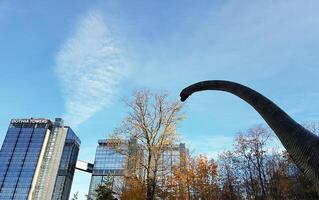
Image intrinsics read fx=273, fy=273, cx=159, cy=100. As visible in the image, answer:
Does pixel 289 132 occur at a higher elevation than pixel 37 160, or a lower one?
lower

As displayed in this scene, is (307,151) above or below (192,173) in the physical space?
below

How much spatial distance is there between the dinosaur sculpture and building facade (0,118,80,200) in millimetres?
Answer: 142637

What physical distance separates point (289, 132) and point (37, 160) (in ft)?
492

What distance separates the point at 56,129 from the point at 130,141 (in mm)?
139625

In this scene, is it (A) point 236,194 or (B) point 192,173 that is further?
(A) point 236,194

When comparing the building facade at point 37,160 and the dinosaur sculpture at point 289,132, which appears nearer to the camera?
the dinosaur sculpture at point 289,132

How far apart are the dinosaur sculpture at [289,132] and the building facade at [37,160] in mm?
142637

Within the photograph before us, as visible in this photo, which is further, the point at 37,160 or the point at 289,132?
the point at 37,160

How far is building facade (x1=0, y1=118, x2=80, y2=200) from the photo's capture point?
12756cm

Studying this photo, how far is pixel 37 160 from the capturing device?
13538cm

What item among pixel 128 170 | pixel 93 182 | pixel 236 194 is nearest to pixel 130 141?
pixel 128 170

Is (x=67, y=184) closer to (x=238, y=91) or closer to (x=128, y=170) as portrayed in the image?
(x=128, y=170)

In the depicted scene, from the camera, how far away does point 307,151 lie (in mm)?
1680

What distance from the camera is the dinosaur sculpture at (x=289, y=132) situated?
1.66 meters
